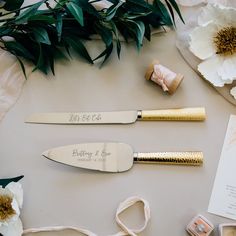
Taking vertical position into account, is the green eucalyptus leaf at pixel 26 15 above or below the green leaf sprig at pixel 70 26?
above

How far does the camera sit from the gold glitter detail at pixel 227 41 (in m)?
0.73

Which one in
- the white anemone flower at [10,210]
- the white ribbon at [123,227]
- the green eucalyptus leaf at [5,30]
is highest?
the green eucalyptus leaf at [5,30]

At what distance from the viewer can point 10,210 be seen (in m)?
0.68

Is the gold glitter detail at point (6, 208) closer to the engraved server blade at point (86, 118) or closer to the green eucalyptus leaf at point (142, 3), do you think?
the engraved server blade at point (86, 118)

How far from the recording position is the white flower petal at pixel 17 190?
0.68 meters

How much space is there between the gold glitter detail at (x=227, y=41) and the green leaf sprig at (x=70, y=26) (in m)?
0.09

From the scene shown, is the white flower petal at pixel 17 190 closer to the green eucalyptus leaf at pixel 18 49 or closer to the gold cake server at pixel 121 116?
the gold cake server at pixel 121 116

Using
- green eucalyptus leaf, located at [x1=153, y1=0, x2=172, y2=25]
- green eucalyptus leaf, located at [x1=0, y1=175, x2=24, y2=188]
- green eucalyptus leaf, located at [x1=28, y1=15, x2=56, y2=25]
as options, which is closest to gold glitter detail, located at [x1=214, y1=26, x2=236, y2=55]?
green eucalyptus leaf, located at [x1=153, y1=0, x2=172, y2=25]

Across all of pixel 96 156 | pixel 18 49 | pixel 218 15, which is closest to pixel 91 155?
pixel 96 156

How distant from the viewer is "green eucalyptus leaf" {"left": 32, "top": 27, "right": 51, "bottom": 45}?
70cm

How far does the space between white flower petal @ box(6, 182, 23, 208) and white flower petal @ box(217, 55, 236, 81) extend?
16.5 inches

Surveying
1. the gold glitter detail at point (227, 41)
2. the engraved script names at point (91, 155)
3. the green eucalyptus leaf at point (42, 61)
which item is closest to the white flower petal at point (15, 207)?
the engraved script names at point (91, 155)

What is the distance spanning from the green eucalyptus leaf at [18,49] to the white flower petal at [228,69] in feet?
1.18

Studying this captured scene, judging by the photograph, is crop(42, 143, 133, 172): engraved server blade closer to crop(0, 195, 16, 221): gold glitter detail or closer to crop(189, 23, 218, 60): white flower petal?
crop(0, 195, 16, 221): gold glitter detail
